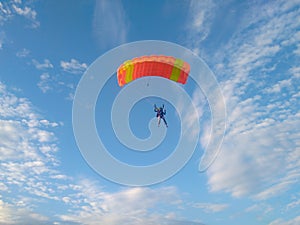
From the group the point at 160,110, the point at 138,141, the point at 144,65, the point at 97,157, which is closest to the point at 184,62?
the point at 144,65

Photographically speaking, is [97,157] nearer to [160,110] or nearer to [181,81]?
[160,110]

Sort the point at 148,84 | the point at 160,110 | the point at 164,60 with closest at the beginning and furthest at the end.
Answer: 1. the point at 164,60
2. the point at 148,84
3. the point at 160,110

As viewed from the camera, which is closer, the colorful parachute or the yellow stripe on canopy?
the colorful parachute

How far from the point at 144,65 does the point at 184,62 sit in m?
4.64

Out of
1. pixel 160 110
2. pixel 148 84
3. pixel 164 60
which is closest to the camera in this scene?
pixel 164 60

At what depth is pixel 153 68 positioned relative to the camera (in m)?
35.1

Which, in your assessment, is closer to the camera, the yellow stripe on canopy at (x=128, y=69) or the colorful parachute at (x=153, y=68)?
the colorful parachute at (x=153, y=68)

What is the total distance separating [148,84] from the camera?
3775 cm

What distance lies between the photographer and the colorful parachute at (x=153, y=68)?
34.7 metres

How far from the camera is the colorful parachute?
34.7 m

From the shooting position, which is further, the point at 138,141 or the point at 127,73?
the point at 138,141

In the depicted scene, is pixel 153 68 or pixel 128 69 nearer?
pixel 153 68

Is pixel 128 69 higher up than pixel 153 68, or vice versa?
pixel 128 69

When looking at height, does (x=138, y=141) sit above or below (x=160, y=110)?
below
